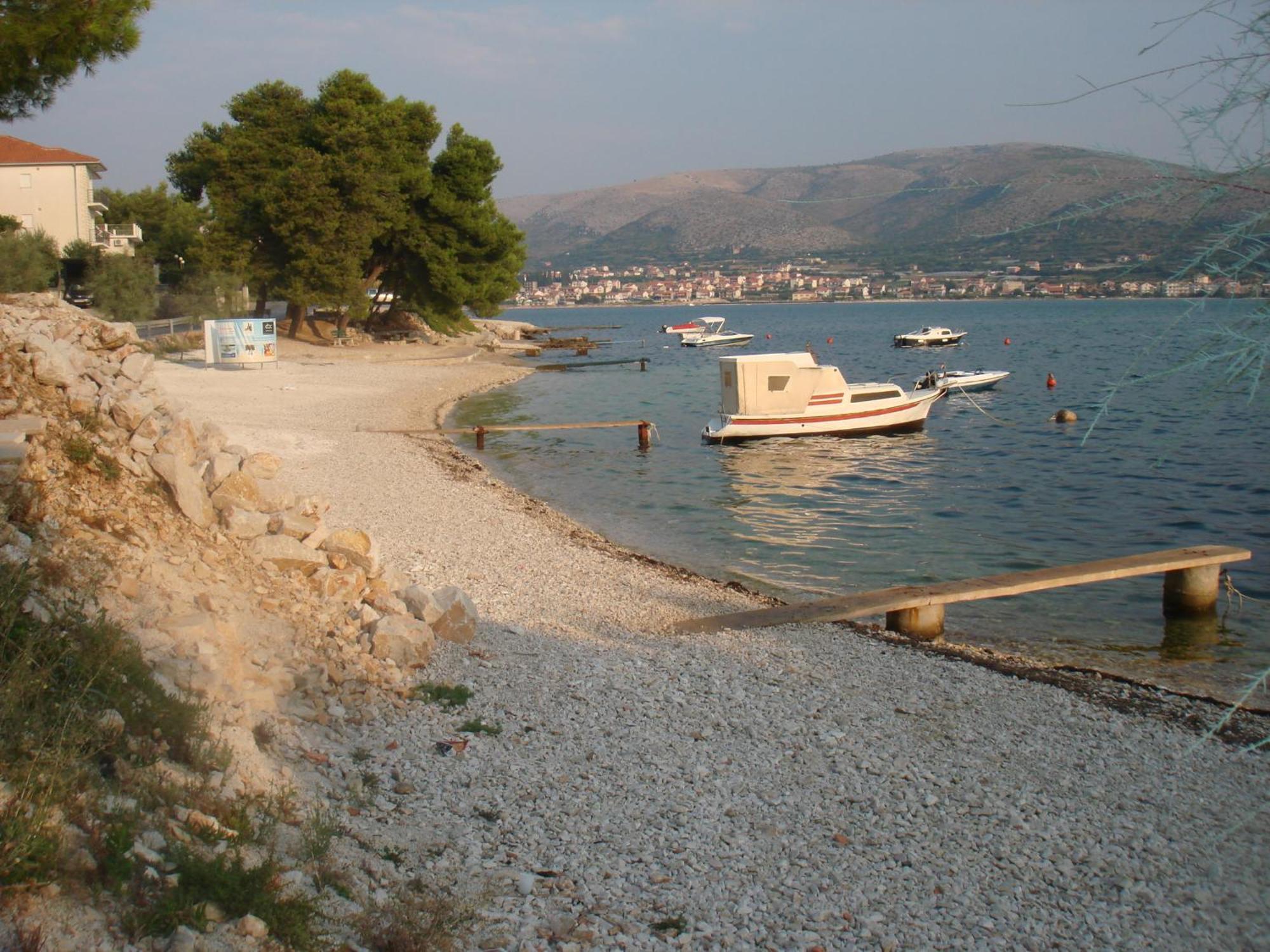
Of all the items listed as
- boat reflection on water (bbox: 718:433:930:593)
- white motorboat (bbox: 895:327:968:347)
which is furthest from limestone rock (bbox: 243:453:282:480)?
white motorboat (bbox: 895:327:968:347)

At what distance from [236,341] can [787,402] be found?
800 inches

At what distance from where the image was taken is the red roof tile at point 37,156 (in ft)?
167

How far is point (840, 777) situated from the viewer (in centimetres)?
651

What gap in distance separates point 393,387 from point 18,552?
1291 inches

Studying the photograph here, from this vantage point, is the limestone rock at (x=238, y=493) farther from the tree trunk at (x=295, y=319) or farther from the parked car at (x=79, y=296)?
the tree trunk at (x=295, y=319)

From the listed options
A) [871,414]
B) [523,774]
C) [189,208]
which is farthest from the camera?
[189,208]

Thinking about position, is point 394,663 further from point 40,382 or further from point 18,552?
point 40,382

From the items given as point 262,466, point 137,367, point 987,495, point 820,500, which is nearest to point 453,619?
point 262,466

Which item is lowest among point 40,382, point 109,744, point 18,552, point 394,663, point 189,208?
point 394,663

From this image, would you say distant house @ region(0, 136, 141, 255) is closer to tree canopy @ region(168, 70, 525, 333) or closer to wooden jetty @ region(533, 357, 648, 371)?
tree canopy @ region(168, 70, 525, 333)

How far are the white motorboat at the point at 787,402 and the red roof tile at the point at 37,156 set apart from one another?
1607 inches

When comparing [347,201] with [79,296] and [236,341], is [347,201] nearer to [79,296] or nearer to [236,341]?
[79,296]

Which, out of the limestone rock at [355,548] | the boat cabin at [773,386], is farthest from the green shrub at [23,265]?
the limestone rock at [355,548]

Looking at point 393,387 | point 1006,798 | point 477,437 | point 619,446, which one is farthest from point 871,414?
point 1006,798
